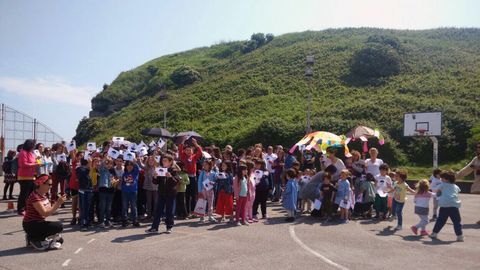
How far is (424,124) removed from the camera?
2723 cm

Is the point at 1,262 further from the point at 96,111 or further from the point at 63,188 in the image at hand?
the point at 96,111

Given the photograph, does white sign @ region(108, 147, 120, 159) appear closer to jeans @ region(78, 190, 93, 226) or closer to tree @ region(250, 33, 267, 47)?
jeans @ region(78, 190, 93, 226)

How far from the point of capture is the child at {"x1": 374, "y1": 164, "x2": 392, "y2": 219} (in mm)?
12711

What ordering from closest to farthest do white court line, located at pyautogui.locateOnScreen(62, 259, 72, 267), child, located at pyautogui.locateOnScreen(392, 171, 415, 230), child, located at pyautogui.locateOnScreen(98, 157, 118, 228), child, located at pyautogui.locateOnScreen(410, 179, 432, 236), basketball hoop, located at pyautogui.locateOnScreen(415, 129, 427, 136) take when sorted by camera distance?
white court line, located at pyautogui.locateOnScreen(62, 259, 72, 267), child, located at pyautogui.locateOnScreen(410, 179, 432, 236), child, located at pyautogui.locateOnScreen(98, 157, 118, 228), child, located at pyautogui.locateOnScreen(392, 171, 415, 230), basketball hoop, located at pyautogui.locateOnScreen(415, 129, 427, 136)

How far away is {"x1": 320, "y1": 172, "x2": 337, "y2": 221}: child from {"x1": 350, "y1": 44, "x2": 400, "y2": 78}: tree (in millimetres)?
A: 42960

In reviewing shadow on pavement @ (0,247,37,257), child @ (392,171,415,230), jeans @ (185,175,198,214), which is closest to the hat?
shadow on pavement @ (0,247,37,257)

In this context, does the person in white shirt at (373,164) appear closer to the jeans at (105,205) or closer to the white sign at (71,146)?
the jeans at (105,205)

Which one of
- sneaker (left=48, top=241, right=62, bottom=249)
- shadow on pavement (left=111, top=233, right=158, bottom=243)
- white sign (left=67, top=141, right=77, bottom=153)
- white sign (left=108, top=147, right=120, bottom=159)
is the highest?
white sign (left=67, top=141, right=77, bottom=153)

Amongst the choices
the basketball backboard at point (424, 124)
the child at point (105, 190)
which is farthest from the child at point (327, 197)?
the basketball backboard at point (424, 124)

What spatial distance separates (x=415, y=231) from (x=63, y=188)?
34.8ft

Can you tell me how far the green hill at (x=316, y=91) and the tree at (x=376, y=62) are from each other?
0.12 meters

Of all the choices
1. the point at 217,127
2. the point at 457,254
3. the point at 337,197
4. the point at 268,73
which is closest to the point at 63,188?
the point at 337,197

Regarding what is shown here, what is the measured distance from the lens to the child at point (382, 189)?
12711mm

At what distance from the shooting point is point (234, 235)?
10203 millimetres
